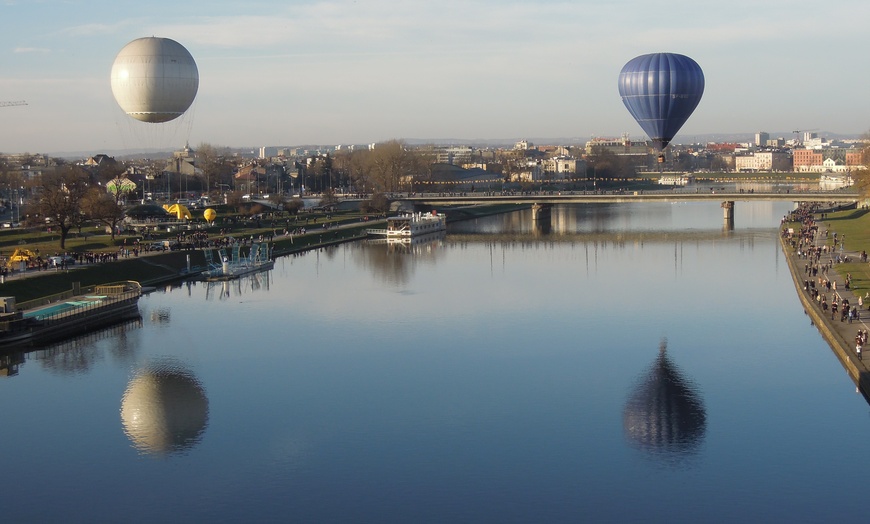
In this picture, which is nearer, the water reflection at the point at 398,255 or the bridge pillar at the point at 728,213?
the water reflection at the point at 398,255

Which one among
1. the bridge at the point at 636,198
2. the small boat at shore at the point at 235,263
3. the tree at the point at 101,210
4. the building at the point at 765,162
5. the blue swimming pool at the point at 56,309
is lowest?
the building at the point at 765,162

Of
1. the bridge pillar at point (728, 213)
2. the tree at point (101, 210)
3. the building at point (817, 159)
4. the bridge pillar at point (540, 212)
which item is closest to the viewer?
the tree at point (101, 210)

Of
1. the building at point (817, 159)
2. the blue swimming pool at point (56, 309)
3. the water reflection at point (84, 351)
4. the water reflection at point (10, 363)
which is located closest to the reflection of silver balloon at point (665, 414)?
the water reflection at point (84, 351)

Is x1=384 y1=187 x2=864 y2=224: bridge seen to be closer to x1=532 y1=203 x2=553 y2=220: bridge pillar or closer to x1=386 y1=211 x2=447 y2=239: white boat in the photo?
x1=532 y1=203 x2=553 y2=220: bridge pillar

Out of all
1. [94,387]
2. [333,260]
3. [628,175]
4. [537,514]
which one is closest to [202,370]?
[94,387]

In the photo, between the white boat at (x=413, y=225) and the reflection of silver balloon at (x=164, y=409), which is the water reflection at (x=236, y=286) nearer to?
the reflection of silver balloon at (x=164, y=409)

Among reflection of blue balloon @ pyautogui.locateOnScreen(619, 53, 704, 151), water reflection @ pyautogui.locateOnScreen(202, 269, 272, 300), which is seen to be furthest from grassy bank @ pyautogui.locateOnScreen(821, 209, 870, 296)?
water reflection @ pyautogui.locateOnScreen(202, 269, 272, 300)

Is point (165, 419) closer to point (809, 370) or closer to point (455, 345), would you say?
point (455, 345)
